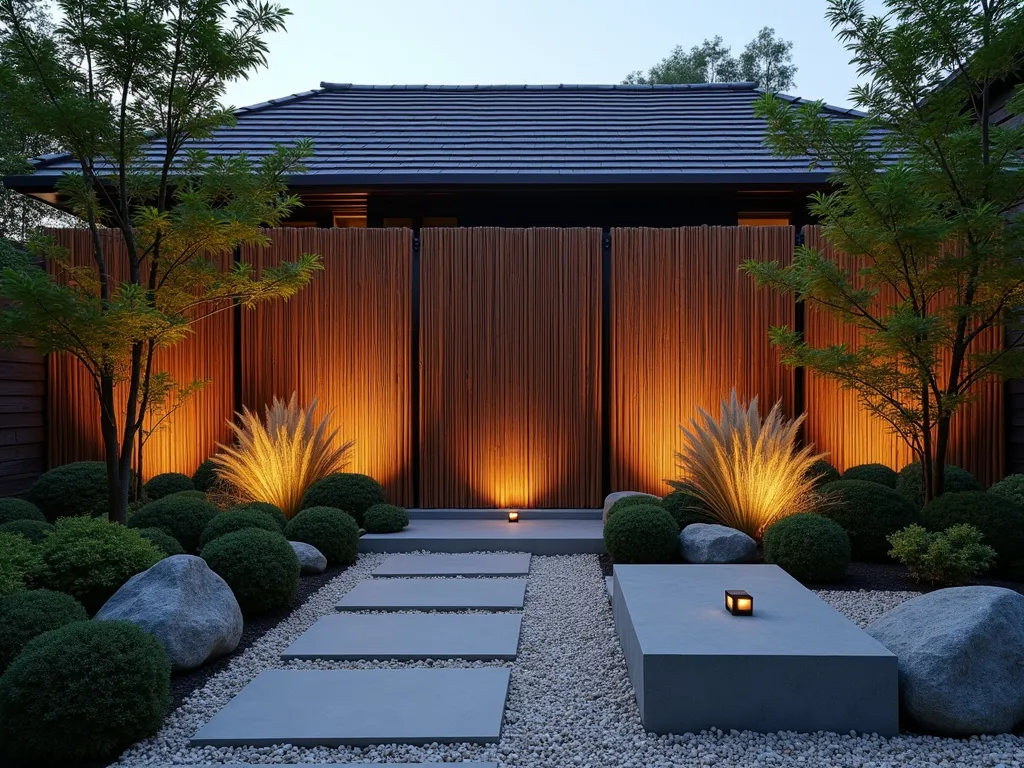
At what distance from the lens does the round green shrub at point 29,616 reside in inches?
98.7

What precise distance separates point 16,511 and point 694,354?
527 centimetres

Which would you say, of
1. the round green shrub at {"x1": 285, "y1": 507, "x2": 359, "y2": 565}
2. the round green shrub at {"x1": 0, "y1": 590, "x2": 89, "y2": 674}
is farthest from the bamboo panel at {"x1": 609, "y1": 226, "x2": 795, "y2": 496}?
the round green shrub at {"x1": 0, "y1": 590, "x2": 89, "y2": 674}

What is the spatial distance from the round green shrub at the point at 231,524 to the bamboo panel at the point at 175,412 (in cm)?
223

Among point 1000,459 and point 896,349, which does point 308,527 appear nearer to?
point 896,349

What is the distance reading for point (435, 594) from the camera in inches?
154

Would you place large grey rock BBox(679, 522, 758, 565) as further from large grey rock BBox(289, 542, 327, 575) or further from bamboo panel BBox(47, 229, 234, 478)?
bamboo panel BBox(47, 229, 234, 478)

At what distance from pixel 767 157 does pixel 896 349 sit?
316 cm

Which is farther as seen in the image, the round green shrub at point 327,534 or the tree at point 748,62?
the tree at point 748,62

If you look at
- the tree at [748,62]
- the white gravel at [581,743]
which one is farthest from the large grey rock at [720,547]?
the tree at [748,62]

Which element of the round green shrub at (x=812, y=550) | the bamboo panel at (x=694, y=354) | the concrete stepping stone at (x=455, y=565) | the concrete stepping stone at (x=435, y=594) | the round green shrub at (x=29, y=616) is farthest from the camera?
the bamboo panel at (x=694, y=354)

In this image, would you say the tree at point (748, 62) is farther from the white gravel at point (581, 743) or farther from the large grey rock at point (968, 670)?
the white gravel at point (581, 743)

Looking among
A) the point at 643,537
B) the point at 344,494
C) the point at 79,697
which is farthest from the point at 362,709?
the point at 344,494

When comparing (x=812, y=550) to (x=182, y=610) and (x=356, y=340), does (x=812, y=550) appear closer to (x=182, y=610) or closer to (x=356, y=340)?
(x=182, y=610)

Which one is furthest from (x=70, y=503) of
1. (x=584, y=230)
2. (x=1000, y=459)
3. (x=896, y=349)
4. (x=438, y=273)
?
(x=1000, y=459)
